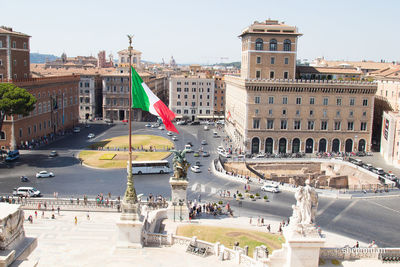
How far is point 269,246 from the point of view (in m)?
29.9

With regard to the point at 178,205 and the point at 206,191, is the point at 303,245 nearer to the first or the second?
the point at 178,205

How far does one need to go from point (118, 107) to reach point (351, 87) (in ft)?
192

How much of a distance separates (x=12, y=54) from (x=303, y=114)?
4970cm

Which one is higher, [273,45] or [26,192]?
[273,45]

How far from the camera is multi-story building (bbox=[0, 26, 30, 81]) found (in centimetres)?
7144

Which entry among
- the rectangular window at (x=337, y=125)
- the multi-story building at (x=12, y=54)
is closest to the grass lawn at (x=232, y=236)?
the rectangular window at (x=337, y=125)

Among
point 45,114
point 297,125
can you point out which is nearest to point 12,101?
point 45,114

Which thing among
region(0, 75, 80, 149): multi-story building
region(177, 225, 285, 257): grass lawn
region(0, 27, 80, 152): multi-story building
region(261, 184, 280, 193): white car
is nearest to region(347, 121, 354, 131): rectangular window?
region(261, 184, 280, 193): white car

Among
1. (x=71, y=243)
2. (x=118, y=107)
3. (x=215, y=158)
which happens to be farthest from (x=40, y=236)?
(x=118, y=107)

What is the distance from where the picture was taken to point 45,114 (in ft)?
266

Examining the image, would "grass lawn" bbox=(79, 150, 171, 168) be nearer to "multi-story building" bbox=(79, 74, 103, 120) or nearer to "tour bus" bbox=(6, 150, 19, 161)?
"tour bus" bbox=(6, 150, 19, 161)

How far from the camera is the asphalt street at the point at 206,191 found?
39.2 meters

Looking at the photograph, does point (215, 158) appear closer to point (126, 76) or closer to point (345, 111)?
point (345, 111)

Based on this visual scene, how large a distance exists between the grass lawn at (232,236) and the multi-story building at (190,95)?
8355 cm
